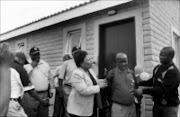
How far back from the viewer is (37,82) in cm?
458

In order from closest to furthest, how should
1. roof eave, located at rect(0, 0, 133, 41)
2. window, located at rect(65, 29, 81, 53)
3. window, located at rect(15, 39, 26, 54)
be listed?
roof eave, located at rect(0, 0, 133, 41)
window, located at rect(65, 29, 81, 53)
window, located at rect(15, 39, 26, 54)

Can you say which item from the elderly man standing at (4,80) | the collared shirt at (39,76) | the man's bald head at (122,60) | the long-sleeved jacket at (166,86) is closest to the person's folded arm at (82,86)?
the man's bald head at (122,60)

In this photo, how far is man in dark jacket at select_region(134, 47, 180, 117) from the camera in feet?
10.3

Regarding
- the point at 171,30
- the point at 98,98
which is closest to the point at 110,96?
the point at 98,98

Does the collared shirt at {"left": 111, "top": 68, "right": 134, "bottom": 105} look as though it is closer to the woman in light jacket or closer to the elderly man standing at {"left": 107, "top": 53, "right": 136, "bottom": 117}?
the elderly man standing at {"left": 107, "top": 53, "right": 136, "bottom": 117}

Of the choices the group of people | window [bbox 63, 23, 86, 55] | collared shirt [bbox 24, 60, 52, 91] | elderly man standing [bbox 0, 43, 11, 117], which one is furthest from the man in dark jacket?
window [bbox 63, 23, 86, 55]

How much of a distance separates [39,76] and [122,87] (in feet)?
6.88

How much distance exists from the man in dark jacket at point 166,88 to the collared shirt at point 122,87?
0.16m

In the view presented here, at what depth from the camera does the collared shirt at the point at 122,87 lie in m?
3.39

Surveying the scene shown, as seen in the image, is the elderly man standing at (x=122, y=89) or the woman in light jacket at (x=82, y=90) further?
the elderly man standing at (x=122, y=89)

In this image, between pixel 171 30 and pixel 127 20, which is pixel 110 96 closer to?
pixel 127 20

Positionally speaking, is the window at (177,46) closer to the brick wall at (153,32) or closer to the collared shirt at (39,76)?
the brick wall at (153,32)

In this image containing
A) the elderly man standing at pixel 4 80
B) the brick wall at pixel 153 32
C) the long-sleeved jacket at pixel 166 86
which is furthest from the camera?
the brick wall at pixel 153 32

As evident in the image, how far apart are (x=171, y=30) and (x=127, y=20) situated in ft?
4.79
